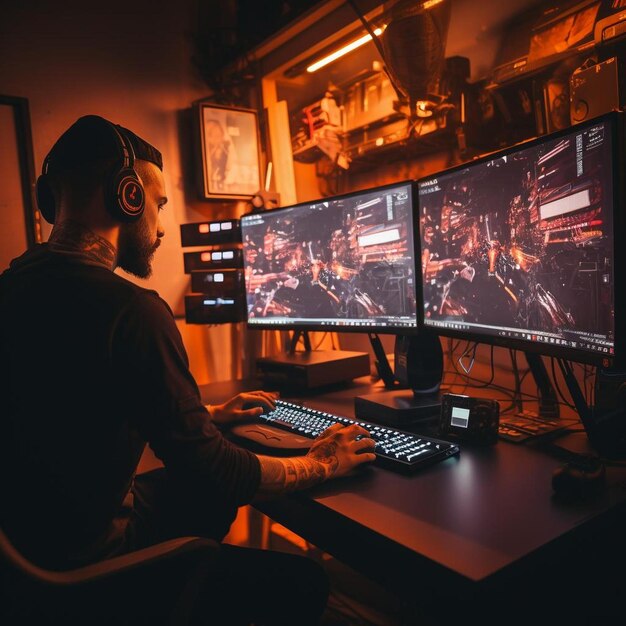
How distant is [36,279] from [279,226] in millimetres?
1028

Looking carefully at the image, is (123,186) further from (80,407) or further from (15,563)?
(15,563)

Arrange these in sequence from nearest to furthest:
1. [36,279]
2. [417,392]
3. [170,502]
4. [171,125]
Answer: [36,279] < [170,502] < [417,392] < [171,125]

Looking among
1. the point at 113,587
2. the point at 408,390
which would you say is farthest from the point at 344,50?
the point at 113,587

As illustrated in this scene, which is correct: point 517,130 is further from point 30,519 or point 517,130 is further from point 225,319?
point 30,519

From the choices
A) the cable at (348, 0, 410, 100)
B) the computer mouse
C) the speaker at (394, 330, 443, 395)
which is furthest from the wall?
the computer mouse

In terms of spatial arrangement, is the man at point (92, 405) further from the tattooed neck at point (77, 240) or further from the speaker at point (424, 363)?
the speaker at point (424, 363)

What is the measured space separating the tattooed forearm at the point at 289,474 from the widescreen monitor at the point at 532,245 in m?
0.50

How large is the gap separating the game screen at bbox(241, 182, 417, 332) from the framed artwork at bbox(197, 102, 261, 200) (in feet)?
1.64

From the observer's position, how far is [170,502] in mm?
1110

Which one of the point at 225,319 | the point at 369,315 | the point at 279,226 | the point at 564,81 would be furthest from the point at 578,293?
the point at 225,319

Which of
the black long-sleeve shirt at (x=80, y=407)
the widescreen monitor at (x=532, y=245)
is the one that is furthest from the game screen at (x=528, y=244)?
the black long-sleeve shirt at (x=80, y=407)

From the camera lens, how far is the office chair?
0.68 m

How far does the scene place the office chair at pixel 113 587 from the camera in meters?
0.68

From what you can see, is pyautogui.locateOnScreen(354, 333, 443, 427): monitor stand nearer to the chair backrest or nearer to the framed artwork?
the chair backrest
